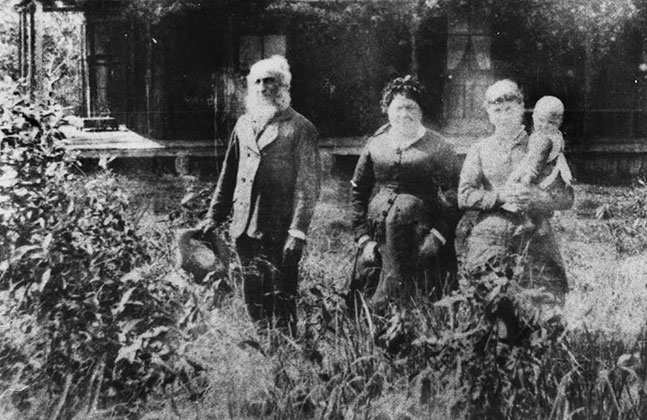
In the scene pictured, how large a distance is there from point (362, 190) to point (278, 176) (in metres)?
0.48

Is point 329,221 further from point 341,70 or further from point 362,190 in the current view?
point 341,70

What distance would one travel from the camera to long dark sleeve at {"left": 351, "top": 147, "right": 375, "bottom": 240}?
3961 millimetres

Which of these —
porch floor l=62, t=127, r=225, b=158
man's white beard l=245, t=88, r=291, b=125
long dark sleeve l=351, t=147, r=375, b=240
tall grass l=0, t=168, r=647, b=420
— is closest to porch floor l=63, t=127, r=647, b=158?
porch floor l=62, t=127, r=225, b=158

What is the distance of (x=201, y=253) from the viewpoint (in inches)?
158

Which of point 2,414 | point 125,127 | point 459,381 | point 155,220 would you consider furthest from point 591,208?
point 2,414

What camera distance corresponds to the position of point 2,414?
3686 mm

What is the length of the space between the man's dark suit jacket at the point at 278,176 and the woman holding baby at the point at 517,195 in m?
0.84

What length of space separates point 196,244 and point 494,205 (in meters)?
1.67

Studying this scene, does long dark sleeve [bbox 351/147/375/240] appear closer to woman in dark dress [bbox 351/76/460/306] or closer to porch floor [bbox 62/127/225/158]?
woman in dark dress [bbox 351/76/460/306]

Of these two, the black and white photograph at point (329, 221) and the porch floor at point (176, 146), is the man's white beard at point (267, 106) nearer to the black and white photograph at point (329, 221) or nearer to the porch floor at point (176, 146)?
the black and white photograph at point (329, 221)

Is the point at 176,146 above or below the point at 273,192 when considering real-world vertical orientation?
above

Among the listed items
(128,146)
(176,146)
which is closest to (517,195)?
(176,146)

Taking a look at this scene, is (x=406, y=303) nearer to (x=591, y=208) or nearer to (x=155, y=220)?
(x=591, y=208)

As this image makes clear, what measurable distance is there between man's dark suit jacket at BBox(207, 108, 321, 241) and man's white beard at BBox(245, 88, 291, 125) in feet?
0.11
